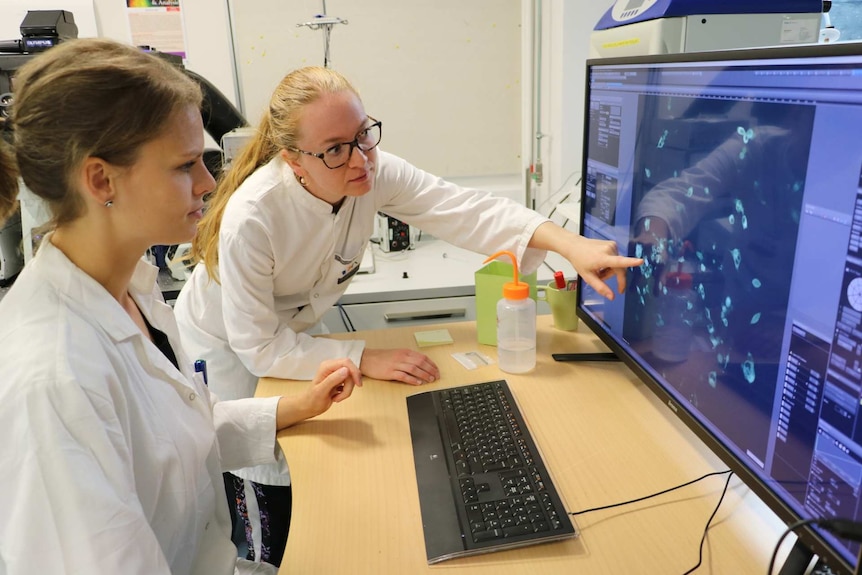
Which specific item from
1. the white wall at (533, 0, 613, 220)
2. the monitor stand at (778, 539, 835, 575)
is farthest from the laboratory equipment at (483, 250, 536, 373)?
the white wall at (533, 0, 613, 220)

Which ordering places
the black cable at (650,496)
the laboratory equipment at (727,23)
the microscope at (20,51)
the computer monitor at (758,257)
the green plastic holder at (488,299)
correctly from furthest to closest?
the microscope at (20,51), the green plastic holder at (488,299), the laboratory equipment at (727,23), the black cable at (650,496), the computer monitor at (758,257)

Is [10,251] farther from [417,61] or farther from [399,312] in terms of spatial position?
[417,61]

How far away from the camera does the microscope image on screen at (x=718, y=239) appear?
65 cm

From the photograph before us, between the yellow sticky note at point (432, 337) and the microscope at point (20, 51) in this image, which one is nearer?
the yellow sticky note at point (432, 337)

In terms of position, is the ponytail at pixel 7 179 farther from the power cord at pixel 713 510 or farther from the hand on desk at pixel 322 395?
the power cord at pixel 713 510

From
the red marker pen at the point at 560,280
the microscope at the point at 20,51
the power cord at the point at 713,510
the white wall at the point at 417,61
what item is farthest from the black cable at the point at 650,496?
the microscope at the point at 20,51

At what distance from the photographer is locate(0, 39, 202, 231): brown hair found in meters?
0.69

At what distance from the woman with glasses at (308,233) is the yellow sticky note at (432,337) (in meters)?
0.13

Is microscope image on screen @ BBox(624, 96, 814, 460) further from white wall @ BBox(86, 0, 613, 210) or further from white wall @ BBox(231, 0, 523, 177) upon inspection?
white wall @ BBox(231, 0, 523, 177)

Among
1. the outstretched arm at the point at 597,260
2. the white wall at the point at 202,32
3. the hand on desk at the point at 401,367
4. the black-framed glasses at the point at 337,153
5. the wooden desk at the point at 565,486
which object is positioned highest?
the white wall at the point at 202,32

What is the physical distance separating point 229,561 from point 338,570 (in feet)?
0.85

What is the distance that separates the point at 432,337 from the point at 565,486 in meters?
0.58

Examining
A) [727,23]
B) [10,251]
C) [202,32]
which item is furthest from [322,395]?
[202,32]

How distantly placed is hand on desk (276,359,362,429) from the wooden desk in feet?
0.08
